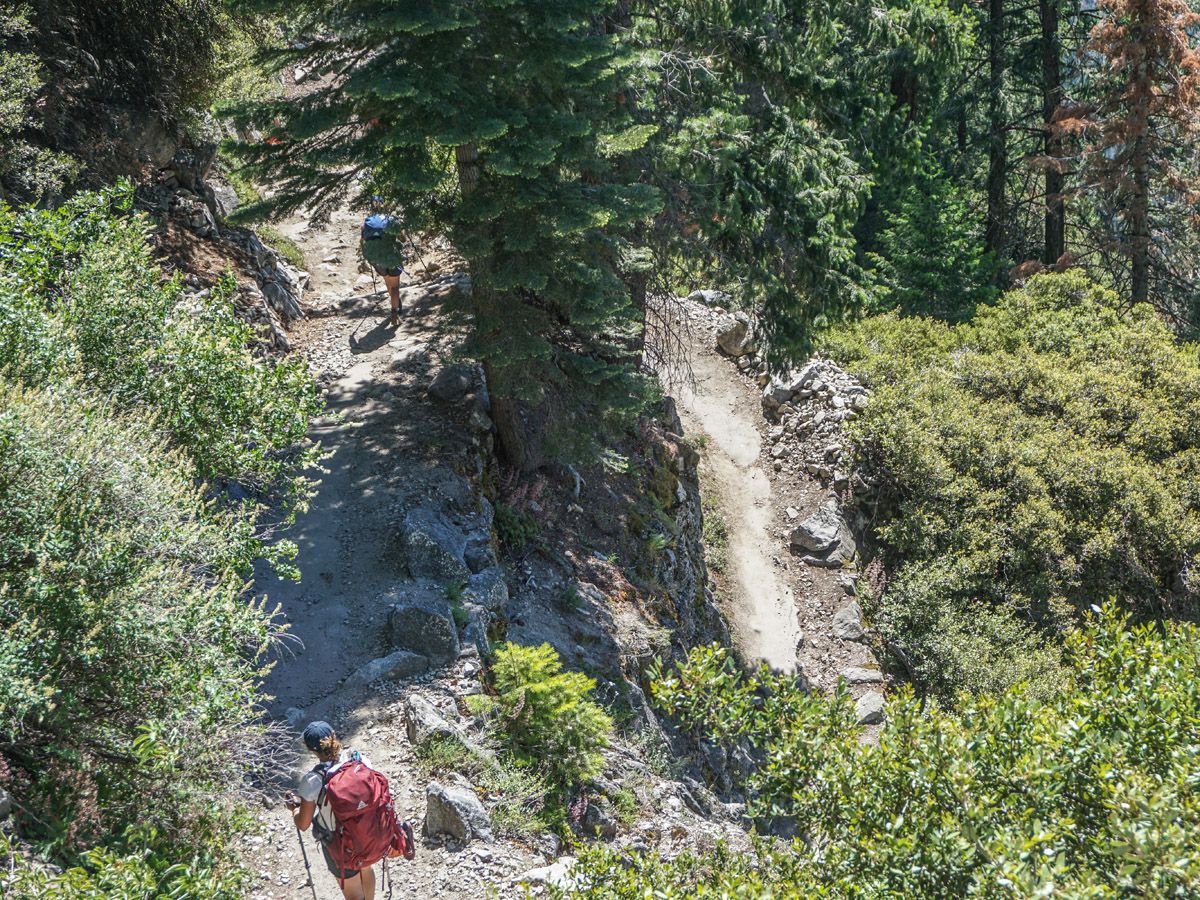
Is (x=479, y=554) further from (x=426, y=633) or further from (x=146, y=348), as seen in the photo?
(x=146, y=348)

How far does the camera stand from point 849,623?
1848 centimetres

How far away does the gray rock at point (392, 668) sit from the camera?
32.6 feet

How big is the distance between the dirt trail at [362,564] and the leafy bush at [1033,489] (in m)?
9.58

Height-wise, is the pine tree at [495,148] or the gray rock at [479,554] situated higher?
the pine tree at [495,148]

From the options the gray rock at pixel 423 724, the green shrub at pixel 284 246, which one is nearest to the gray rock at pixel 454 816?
the gray rock at pixel 423 724

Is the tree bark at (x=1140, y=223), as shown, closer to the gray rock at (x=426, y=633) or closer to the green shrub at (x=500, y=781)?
the gray rock at (x=426, y=633)

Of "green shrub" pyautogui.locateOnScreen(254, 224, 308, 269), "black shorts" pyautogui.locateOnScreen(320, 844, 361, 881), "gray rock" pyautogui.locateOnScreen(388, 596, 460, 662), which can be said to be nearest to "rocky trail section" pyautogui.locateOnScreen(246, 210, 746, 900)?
"gray rock" pyautogui.locateOnScreen(388, 596, 460, 662)

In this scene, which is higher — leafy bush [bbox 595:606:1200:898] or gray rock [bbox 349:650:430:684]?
leafy bush [bbox 595:606:1200:898]

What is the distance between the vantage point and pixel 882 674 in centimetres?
1773

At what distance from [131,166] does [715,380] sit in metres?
14.1

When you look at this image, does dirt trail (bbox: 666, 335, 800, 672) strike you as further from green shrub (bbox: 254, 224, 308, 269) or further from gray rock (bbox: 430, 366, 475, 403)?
→ green shrub (bbox: 254, 224, 308, 269)

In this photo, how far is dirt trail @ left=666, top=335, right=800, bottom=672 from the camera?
1822 cm

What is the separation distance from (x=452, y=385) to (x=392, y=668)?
18.5 ft

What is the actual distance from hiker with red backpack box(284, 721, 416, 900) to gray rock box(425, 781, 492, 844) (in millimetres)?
1315
